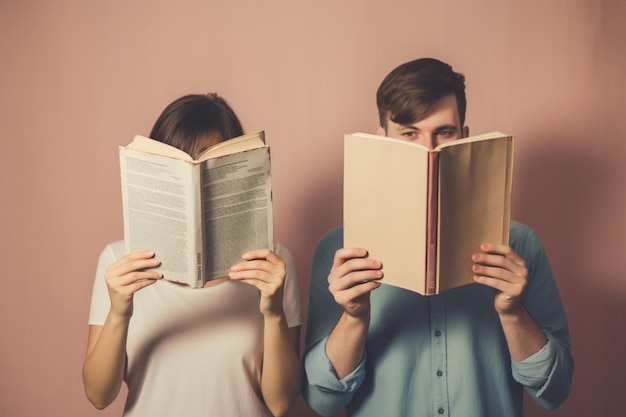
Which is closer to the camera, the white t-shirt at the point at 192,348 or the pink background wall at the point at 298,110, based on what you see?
the white t-shirt at the point at 192,348

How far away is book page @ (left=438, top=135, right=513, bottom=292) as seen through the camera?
1152 millimetres

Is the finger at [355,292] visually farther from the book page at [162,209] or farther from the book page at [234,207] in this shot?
the book page at [162,209]

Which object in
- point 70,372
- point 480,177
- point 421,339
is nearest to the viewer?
point 480,177

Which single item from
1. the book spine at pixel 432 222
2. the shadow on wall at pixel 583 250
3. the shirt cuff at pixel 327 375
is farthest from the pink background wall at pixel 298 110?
the book spine at pixel 432 222

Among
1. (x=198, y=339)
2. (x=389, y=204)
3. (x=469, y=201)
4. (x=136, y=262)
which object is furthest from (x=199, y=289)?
(x=469, y=201)

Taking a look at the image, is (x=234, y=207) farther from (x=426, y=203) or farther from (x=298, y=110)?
(x=298, y=110)

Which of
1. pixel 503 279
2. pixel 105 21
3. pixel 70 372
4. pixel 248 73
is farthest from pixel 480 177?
pixel 70 372

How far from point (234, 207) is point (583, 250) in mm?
1103

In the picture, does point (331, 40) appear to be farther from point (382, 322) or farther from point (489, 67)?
point (382, 322)

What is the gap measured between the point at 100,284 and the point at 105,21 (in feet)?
2.81

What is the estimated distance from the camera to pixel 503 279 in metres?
1.22

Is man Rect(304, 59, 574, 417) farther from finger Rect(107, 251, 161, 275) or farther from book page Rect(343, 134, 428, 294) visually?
finger Rect(107, 251, 161, 275)

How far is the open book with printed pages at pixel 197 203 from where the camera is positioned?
1197 mm

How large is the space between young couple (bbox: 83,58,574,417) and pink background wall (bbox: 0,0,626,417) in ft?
1.58
